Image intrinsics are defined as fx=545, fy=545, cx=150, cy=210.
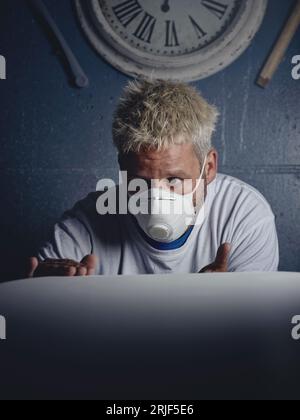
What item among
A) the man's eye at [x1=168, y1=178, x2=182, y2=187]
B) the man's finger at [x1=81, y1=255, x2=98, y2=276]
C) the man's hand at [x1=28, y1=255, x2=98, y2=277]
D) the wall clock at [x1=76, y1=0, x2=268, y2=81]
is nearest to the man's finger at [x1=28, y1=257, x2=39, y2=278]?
the man's hand at [x1=28, y1=255, x2=98, y2=277]

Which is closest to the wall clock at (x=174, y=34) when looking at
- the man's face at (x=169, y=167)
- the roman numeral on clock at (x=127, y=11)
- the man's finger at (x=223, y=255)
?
the roman numeral on clock at (x=127, y=11)

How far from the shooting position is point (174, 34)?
1354 millimetres

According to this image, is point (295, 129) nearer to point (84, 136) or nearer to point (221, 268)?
point (221, 268)

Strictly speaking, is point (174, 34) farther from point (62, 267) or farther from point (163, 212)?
point (62, 267)

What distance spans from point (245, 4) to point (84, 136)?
515 mm

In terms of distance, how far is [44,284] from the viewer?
3.71 feet

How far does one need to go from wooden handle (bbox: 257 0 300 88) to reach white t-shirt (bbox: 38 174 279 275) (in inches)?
10.5

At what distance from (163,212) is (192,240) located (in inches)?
5.0

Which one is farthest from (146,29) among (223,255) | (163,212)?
(223,255)

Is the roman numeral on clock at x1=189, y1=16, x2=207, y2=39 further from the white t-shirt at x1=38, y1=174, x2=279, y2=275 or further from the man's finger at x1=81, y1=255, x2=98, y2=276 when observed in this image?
the man's finger at x1=81, y1=255, x2=98, y2=276

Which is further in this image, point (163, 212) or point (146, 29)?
point (146, 29)

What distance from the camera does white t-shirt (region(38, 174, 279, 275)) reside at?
1320 mm

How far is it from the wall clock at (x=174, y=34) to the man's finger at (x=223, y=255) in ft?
1.39
